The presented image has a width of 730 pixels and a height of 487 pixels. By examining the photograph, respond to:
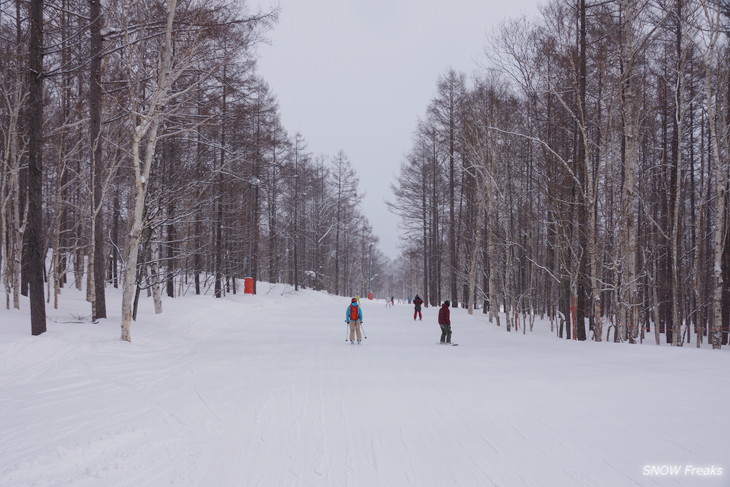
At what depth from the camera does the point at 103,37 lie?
12.6 metres

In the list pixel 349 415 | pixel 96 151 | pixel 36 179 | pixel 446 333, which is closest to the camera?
pixel 349 415

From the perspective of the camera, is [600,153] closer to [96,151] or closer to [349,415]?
Result: [349,415]

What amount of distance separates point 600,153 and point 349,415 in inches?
495

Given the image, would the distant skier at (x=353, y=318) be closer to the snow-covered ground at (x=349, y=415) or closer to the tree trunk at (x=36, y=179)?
the snow-covered ground at (x=349, y=415)

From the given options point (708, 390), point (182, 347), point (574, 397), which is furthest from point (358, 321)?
point (708, 390)

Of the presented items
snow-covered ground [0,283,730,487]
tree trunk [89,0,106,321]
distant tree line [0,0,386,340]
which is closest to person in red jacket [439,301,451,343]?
snow-covered ground [0,283,730,487]

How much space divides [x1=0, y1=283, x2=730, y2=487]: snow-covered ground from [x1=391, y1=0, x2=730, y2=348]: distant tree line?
4.97 m

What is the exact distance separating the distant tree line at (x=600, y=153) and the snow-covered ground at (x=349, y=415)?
196 inches

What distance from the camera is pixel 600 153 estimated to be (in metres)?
14.4

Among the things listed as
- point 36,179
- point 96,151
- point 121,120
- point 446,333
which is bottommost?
point 446,333

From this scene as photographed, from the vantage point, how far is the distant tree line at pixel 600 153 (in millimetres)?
13758

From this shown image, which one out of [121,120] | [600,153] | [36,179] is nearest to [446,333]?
[600,153]

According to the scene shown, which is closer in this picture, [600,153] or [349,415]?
[349,415]

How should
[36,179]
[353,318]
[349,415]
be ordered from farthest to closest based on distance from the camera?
[353,318]
[36,179]
[349,415]
